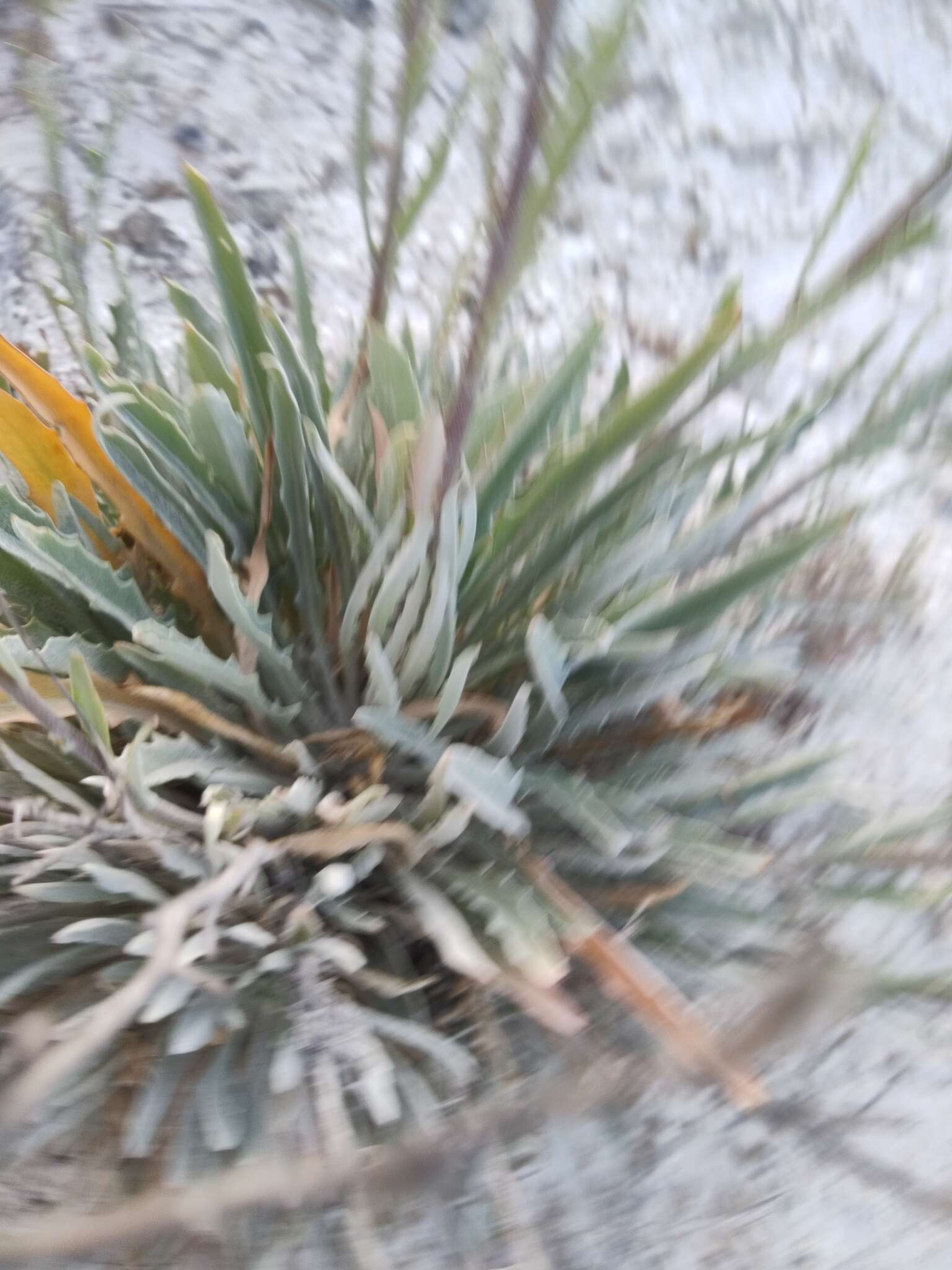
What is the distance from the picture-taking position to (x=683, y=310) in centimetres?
83

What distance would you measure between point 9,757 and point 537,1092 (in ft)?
0.96

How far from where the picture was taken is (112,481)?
20.1 inches

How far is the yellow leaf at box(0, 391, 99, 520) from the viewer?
1.66ft

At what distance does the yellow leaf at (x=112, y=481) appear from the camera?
1.67 feet

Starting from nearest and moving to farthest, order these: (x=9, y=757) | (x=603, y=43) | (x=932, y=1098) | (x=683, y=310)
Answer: (x=603, y=43) < (x=9, y=757) < (x=932, y=1098) < (x=683, y=310)

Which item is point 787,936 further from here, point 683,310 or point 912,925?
point 683,310

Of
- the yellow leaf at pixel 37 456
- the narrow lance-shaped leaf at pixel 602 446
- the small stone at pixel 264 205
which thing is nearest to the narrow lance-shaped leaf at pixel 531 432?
the narrow lance-shaped leaf at pixel 602 446

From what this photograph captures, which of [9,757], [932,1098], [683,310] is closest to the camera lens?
[9,757]

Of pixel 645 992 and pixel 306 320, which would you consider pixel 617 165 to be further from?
pixel 645 992

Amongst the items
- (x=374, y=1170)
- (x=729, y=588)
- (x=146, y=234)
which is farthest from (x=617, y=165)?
(x=374, y=1170)

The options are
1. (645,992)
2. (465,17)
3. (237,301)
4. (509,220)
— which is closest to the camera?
(509,220)

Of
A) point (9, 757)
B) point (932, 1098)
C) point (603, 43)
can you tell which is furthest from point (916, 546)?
point (9, 757)

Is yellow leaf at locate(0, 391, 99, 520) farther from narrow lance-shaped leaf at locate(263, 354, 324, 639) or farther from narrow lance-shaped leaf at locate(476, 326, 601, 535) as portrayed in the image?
narrow lance-shaped leaf at locate(476, 326, 601, 535)

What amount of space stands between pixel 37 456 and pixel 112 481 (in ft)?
0.17
